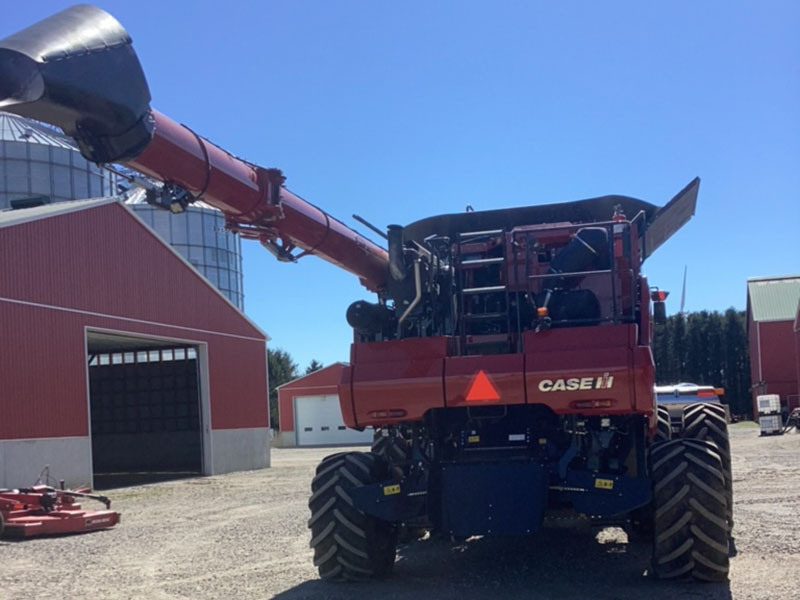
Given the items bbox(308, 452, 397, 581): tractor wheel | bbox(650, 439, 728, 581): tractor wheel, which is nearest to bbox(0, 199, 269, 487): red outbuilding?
bbox(308, 452, 397, 581): tractor wheel

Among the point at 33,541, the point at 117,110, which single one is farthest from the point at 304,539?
the point at 117,110

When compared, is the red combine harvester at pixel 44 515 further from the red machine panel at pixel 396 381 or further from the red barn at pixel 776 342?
the red barn at pixel 776 342

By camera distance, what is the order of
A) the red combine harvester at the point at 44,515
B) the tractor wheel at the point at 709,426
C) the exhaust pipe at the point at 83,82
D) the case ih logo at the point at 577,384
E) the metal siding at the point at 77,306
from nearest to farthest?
the exhaust pipe at the point at 83,82 → the case ih logo at the point at 577,384 → the tractor wheel at the point at 709,426 → the red combine harvester at the point at 44,515 → the metal siding at the point at 77,306

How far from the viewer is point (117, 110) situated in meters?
6.10

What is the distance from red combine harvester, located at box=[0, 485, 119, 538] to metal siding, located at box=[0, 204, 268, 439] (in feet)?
20.7

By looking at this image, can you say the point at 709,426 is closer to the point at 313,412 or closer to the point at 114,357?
Answer: the point at 114,357

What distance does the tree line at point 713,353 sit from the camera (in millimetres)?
70250

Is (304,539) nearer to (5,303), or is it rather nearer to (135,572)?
(135,572)

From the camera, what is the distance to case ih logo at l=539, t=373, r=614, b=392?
741 cm

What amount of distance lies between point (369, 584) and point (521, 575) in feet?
4.85

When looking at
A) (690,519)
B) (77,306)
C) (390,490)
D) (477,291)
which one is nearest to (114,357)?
(77,306)

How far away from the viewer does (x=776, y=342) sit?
53.6 meters

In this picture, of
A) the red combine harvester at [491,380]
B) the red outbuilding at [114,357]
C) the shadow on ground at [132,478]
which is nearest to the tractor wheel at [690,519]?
the red combine harvester at [491,380]

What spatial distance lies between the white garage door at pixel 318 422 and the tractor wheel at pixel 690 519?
1895 inches
